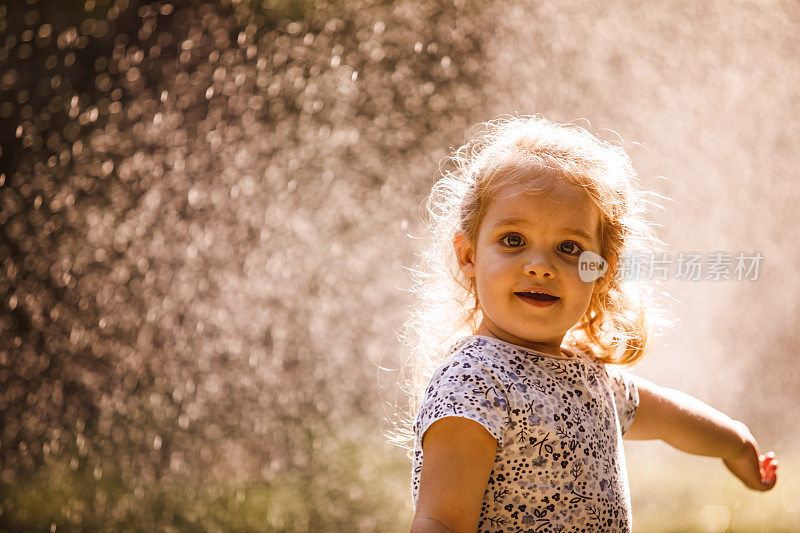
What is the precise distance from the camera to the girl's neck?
1097 millimetres

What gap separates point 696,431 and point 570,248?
0.39 meters

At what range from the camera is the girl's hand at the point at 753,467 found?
1.31 meters

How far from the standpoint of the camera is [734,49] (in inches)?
119

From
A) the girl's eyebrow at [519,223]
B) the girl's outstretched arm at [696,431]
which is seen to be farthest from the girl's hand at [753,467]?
the girl's eyebrow at [519,223]

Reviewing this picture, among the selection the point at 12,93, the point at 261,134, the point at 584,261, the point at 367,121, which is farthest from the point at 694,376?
the point at 12,93

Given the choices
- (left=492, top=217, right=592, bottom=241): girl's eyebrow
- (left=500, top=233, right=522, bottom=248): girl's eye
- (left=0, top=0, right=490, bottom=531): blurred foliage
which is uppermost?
(left=492, top=217, right=592, bottom=241): girl's eyebrow

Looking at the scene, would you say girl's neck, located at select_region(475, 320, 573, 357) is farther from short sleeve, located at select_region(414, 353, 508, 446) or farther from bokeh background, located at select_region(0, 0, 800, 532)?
bokeh background, located at select_region(0, 0, 800, 532)

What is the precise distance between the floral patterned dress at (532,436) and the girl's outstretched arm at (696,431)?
0.17 meters

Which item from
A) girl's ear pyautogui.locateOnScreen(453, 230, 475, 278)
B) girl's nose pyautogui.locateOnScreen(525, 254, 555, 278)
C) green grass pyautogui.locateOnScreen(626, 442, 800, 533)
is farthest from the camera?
green grass pyautogui.locateOnScreen(626, 442, 800, 533)

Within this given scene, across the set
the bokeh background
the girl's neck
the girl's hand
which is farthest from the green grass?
the girl's neck

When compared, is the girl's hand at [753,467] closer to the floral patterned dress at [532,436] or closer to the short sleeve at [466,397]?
the floral patterned dress at [532,436]

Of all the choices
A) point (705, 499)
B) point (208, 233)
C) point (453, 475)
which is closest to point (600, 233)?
point (453, 475)

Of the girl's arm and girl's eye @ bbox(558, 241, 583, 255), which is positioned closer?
the girl's arm

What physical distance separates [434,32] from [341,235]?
0.70 meters
